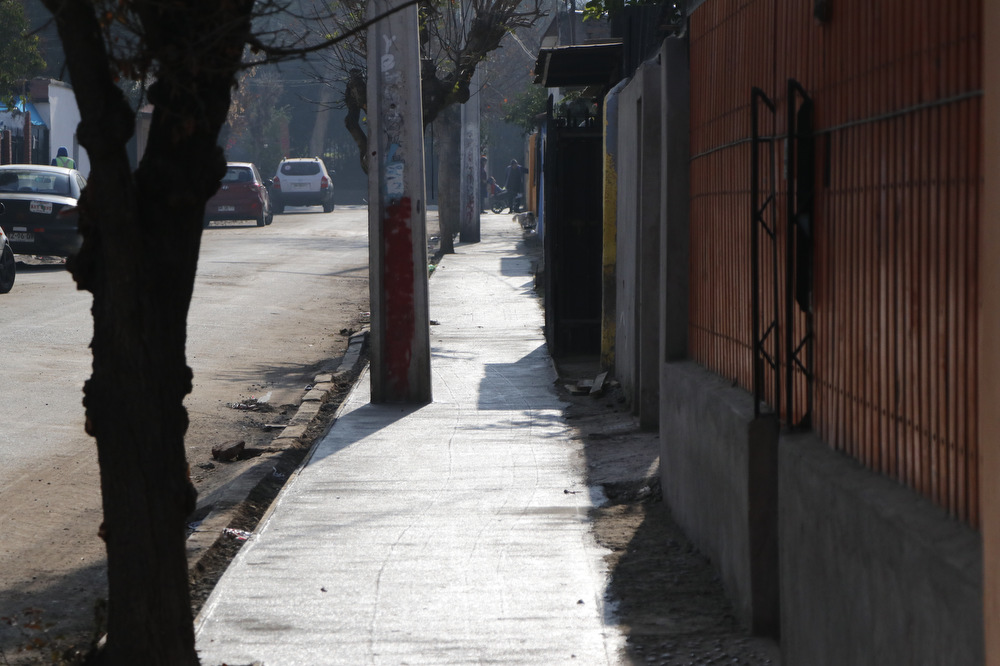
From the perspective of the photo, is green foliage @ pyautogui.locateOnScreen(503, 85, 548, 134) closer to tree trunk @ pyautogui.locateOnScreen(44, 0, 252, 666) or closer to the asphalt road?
the asphalt road

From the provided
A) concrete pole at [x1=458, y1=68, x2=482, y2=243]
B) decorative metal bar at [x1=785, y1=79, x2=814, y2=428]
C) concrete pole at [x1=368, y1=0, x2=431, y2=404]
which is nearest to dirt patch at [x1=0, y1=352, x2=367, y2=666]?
concrete pole at [x1=368, y1=0, x2=431, y2=404]

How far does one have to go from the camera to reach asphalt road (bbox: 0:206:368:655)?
545cm

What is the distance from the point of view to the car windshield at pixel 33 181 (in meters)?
19.6

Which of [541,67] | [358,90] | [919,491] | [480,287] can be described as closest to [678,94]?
[919,491]

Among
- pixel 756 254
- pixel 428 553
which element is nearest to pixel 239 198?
pixel 428 553

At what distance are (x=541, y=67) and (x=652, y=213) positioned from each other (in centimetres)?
424

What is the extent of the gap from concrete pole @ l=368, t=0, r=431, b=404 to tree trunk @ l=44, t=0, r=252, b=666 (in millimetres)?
5863

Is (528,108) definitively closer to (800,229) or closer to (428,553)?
(428,553)

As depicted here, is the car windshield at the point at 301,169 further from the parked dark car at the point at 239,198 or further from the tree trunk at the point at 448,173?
the tree trunk at the point at 448,173

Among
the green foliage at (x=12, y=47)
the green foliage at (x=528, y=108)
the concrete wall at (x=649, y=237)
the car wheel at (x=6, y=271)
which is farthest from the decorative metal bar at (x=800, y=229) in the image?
the green foliage at (x=528, y=108)

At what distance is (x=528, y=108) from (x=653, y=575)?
2724 centimetres

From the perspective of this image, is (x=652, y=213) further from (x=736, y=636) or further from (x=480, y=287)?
(x=480, y=287)

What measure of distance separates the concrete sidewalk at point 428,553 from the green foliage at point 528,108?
2042 centimetres

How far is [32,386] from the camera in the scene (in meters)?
9.49
